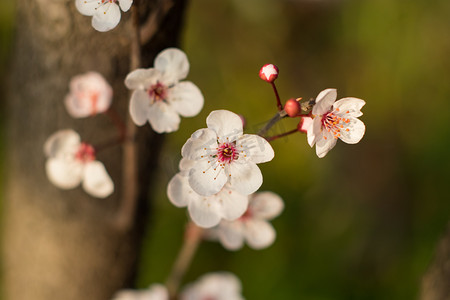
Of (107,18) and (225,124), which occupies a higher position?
(107,18)

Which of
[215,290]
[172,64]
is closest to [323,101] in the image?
[172,64]

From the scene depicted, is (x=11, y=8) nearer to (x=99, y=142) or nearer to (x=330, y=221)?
(x=99, y=142)

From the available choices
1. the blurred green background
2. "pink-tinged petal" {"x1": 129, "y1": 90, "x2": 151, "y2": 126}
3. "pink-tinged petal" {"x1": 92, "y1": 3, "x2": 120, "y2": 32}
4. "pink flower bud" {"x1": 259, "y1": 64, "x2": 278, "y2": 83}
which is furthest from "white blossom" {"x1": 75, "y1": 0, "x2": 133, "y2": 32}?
the blurred green background

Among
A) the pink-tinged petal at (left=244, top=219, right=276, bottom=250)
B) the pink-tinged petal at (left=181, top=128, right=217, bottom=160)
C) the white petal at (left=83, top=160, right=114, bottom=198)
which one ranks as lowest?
the pink-tinged petal at (left=244, top=219, right=276, bottom=250)

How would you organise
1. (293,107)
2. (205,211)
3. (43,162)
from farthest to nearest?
(43,162), (205,211), (293,107)

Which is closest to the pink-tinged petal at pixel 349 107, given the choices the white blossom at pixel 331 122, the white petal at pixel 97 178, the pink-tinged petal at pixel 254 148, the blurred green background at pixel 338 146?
the white blossom at pixel 331 122

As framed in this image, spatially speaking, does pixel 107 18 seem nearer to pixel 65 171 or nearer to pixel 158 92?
pixel 158 92

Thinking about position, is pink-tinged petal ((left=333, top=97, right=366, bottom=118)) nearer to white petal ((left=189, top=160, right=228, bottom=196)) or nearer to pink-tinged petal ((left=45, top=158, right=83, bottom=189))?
white petal ((left=189, top=160, right=228, bottom=196))
